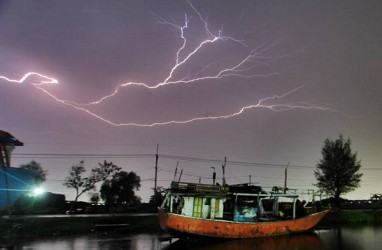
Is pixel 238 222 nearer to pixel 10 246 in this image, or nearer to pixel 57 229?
pixel 57 229

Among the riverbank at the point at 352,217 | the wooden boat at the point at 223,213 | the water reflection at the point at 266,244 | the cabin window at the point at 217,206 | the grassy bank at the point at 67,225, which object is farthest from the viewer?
the riverbank at the point at 352,217

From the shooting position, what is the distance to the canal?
2808 centimetres

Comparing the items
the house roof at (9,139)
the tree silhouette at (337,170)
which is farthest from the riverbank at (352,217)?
the house roof at (9,139)

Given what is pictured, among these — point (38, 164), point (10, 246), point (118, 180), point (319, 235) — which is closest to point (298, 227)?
point (319, 235)

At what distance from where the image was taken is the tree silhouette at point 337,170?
228 ft

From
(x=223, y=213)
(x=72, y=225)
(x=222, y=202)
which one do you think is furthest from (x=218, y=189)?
(x=72, y=225)

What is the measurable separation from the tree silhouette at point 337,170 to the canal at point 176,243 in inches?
1345

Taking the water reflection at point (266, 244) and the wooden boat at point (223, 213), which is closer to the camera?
the water reflection at point (266, 244)

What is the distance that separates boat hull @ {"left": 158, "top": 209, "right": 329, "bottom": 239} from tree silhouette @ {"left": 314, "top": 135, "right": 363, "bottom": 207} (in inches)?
1293

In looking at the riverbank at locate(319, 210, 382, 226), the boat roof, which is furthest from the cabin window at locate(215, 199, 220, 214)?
the riverbank at locate(319, 210, 382, 226)

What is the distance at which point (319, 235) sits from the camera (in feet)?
129

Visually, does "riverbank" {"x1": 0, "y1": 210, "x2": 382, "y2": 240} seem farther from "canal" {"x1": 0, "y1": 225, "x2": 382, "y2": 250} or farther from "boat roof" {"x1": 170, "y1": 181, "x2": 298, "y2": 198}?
"boat roof" {"x1": 170, "y1": 181, "x2": 298, "y2": 198}

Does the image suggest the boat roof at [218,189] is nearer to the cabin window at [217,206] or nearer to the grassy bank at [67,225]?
the cabin window at [217,206]

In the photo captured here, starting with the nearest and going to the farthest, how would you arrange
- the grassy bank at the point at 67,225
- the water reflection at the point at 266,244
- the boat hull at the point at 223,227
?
the water reflection at the point at 266,244
the grassy bank at the point at 67,225
the boat hull at the point at 223,227
